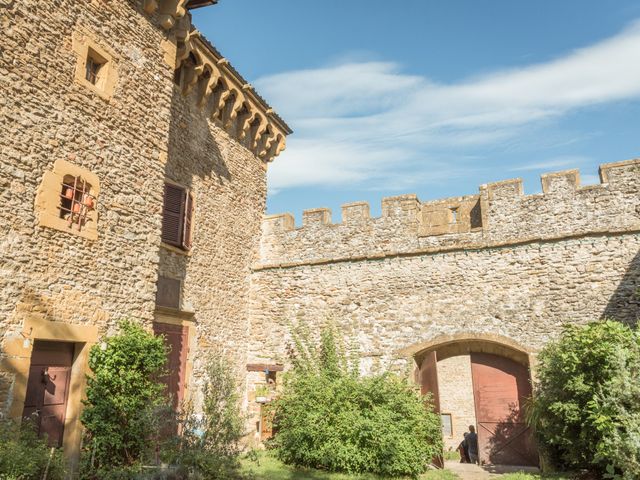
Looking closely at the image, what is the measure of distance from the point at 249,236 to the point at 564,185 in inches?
287

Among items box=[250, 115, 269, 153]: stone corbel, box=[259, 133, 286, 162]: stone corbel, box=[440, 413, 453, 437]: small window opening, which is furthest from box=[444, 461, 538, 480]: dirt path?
box=[250, 115, 269, 153]: stone corbel

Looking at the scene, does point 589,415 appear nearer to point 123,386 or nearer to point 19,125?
point 123,386

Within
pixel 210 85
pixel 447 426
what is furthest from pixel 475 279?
pixel 447 426

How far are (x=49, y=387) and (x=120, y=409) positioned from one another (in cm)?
93

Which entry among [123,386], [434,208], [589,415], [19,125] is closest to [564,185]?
[434,208]

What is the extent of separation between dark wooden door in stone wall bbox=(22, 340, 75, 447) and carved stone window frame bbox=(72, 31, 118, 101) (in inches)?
142

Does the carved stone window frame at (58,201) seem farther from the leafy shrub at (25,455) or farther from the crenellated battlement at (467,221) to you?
the crenellated battlement at (467,221)

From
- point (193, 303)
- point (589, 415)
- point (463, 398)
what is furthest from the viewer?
point (463, 398)

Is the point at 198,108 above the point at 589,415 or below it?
above

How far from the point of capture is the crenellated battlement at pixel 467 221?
32.8ft

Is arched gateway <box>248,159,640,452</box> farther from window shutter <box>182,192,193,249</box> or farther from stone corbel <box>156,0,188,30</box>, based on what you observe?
stone corbel <box>156,0,188,30</box>

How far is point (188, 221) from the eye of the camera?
10172 mm

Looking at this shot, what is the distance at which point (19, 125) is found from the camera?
606cm

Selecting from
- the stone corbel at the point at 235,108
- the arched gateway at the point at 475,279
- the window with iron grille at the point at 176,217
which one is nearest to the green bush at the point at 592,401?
the arched gateway at the point at 475,279
